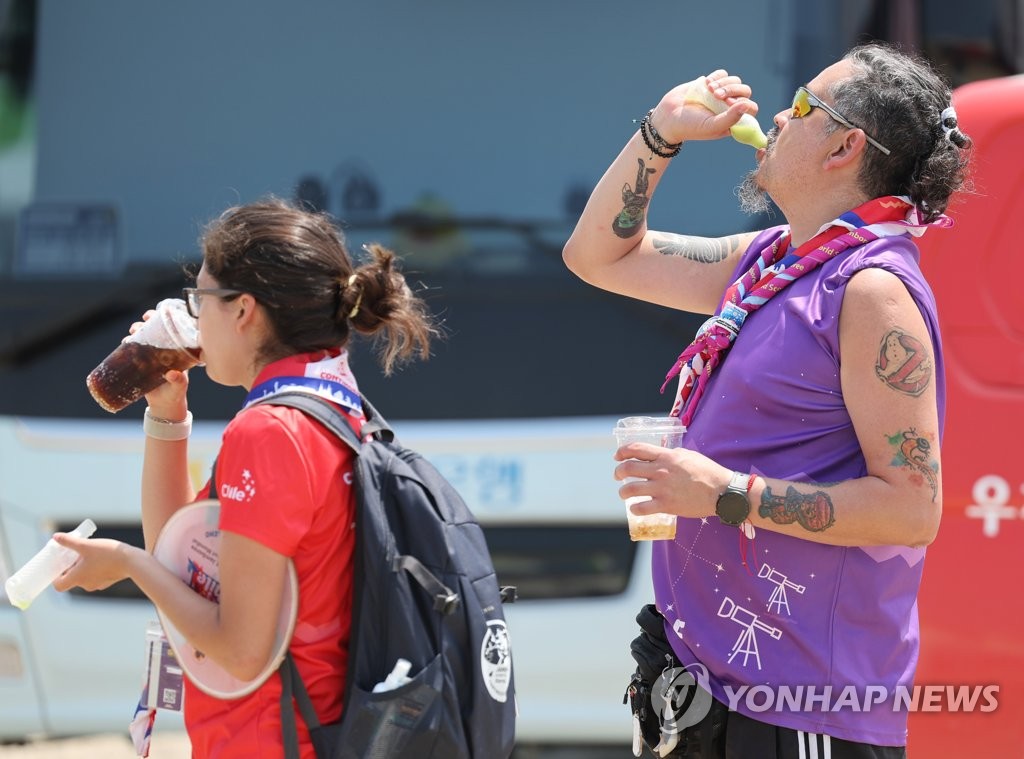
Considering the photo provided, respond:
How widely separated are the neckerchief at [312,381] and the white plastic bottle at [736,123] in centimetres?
84

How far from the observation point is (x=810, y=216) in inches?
91.6

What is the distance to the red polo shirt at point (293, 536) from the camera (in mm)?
2086

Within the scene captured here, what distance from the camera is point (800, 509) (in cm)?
211

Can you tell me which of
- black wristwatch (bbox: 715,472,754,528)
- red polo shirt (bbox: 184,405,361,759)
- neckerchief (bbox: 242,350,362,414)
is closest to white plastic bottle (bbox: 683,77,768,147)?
black wristwatch (bbox: 715,472,754,528)

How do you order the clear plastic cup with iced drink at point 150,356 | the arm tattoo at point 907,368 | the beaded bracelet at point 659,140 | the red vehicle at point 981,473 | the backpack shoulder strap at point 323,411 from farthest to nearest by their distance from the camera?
the red vehicle at point 981,473 → the beaded bracelet at point 659,140 → the clear plastic cup with iced drink at point 150,356 → the backpack shoulder strap at point 323,411 → the arm tattoo at point 907,368

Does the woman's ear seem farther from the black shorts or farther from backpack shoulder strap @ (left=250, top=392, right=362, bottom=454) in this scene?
the black shorts

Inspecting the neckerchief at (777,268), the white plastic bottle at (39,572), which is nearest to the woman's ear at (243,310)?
the white plastic bottle at (39,572)

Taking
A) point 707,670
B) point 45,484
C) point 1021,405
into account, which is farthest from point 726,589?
point 45,484

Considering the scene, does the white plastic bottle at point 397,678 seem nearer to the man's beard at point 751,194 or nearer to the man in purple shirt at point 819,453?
the man in purple shirt at point 819,453

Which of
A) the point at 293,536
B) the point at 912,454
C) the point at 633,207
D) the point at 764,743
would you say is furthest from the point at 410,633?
the point at 633,207

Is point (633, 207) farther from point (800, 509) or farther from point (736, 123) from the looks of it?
point (800, 509)

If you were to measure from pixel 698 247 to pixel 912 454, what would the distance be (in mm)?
765

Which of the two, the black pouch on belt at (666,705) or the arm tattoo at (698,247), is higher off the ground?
the arm tattoo at (698,247)

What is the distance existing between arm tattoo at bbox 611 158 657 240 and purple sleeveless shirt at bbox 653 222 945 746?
1.58 ft
